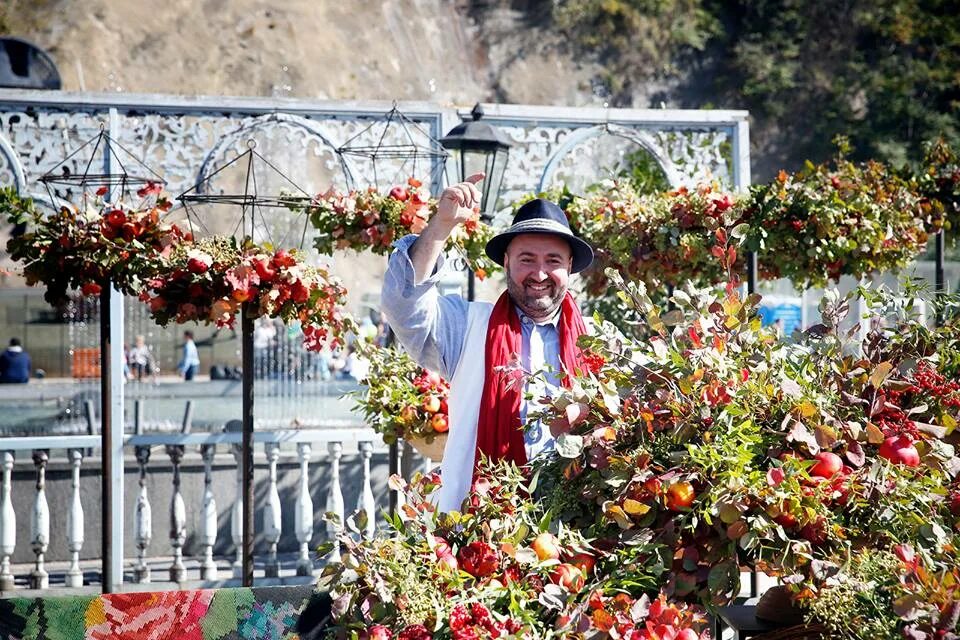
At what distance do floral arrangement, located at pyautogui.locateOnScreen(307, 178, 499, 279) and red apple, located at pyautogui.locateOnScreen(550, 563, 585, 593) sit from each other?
319 cm

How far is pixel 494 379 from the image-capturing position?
2635mm

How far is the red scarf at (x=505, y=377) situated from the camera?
2.58 meters

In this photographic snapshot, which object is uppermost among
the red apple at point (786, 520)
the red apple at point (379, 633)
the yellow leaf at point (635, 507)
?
the yellow leaf at point (635, 507)

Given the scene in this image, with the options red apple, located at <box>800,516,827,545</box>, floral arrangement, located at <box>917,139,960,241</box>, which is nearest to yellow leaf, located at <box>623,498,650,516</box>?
red apple, located at <box>800,516,827,545</box>

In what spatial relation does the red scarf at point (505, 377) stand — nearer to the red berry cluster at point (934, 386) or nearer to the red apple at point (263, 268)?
the red berry cluster at point (934, 386)

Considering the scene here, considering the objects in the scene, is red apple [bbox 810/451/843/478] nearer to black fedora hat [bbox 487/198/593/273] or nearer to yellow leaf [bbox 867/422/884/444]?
yellow leaf [bbox 867/422/884/444]

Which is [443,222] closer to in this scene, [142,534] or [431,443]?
[431,443]

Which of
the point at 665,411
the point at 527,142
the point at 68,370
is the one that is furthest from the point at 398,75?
the point at 665,411

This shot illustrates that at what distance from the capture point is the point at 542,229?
9.11 ft

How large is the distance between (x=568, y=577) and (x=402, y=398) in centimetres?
282

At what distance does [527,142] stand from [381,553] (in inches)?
205

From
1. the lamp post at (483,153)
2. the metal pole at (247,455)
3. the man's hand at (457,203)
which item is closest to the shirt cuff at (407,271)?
the man's hand at (457,203)

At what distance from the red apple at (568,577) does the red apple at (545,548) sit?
0.10ft

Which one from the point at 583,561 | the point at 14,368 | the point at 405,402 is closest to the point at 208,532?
the point at 405,402
